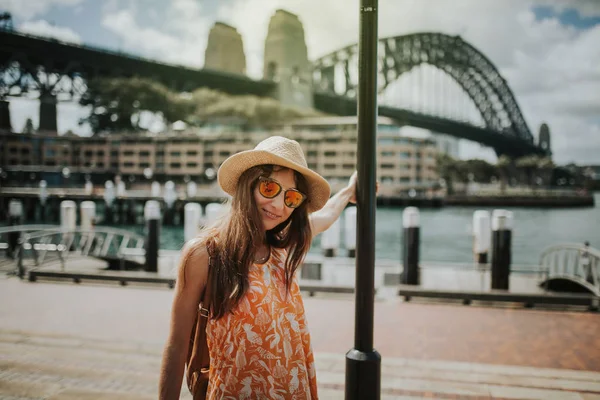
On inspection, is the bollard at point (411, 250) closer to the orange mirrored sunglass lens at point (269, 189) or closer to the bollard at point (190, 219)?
the bollard at point (190, 219)

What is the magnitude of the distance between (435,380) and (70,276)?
688cm

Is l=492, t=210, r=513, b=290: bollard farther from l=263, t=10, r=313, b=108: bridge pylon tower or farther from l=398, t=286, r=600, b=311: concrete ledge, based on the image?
l=263, t=10, r=313, b=108: bridge pylon tower

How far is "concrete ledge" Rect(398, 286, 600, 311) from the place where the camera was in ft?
23.1

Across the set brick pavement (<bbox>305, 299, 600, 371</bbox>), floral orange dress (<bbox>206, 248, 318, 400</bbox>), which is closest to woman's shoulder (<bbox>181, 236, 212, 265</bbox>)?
floral orange dress (<bbox>206, 248, 318, 400</bbox>)

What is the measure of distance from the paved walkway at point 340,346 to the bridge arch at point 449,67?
271 ft

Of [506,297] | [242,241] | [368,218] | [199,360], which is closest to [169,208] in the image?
[506,297]

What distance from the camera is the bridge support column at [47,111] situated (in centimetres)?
6694

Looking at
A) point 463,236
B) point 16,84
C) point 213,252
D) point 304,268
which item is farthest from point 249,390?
point 16,84

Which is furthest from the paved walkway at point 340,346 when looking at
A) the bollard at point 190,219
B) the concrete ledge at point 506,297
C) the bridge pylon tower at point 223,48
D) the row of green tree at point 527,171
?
the bridge pylon tower at point 223,48

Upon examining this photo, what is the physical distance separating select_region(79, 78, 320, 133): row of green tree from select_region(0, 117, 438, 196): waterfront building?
2.58 m

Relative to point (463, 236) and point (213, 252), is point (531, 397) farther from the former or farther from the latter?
point (463, 236)

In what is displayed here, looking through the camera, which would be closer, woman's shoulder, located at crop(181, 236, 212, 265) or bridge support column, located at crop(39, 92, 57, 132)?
woman's shoulder, located at crop(181, 236, 212, 265)

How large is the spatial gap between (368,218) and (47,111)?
2883 inches

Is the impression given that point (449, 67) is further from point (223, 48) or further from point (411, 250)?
point (411, 250)
